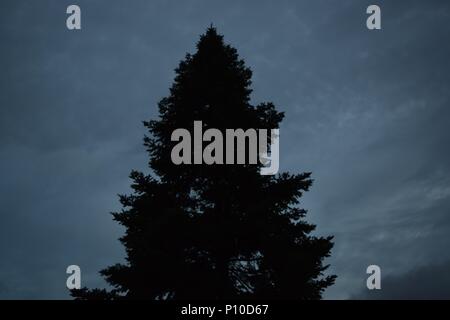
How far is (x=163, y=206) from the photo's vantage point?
43.7 ft

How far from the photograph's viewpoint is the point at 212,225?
1207cm

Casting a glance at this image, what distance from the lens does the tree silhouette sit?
11.6m

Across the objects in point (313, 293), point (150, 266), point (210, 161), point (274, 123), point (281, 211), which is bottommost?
point (313, 293)

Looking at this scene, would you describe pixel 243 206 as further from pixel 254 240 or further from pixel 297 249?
pixel 297 249

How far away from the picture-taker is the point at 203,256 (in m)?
12.4

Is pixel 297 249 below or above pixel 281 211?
below

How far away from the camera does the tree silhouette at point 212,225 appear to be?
38.2 feet

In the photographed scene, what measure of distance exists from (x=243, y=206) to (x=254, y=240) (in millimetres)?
1283
